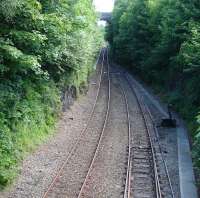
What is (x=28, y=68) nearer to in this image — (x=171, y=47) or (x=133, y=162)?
(x=133, y=162)

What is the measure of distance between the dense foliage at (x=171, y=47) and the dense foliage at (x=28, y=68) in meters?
6.77

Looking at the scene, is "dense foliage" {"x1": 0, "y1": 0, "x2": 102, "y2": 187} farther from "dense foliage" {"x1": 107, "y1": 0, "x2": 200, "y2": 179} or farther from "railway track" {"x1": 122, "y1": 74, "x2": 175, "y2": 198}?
"dense foliage" {"x1": 107, "y1": 0, "x2": 200, "y2": 179}

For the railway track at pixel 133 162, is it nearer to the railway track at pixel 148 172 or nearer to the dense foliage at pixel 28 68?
the railway track at pixel 148 172

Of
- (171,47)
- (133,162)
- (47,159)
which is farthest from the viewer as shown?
(171,47)

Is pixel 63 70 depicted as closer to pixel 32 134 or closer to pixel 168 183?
pixel 32 134

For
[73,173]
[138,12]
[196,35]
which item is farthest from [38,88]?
[138,12]

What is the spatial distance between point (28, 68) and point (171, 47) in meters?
15.8

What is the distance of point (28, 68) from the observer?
65.8ft

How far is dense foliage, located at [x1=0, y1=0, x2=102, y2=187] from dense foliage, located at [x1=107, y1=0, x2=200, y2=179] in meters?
6.77

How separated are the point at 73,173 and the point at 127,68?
4726cm

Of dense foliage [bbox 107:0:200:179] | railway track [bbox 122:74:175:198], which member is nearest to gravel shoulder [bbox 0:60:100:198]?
railway track [bbox 122:74:175:198]

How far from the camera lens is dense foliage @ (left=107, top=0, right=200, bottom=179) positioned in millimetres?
25594

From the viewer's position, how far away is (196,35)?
24422 millimetres

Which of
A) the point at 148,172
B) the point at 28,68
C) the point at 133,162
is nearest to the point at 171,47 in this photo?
the point at 28,68
